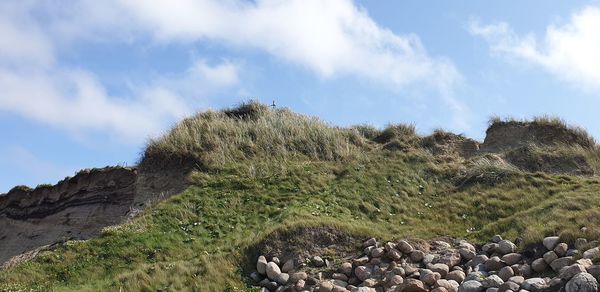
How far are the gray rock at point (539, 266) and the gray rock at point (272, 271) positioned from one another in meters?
5.29

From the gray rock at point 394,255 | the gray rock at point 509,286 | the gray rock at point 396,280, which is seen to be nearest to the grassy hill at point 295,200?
the gray rock at point 394,255

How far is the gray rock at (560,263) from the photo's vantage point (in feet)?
38.4

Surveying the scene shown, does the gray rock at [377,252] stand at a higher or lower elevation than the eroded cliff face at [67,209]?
lower

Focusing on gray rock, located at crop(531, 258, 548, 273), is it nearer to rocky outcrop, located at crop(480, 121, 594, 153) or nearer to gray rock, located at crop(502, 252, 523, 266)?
gray rock, located at crop(502, 252, 523, 266)

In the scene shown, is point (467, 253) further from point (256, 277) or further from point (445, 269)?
point (256, 277)

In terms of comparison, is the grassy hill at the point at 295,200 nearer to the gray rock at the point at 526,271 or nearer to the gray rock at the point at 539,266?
the gray rock at the point at 539,266

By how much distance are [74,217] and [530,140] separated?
57.5 feet

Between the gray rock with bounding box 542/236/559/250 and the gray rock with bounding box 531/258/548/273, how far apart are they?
2.20 ft

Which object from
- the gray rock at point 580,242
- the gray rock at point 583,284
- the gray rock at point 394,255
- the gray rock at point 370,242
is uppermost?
the gray rock at point 370,242

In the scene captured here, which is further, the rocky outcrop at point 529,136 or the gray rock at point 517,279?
the rocky outcrop at point 529,136

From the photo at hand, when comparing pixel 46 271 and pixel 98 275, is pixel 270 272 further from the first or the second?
pixel 46 271

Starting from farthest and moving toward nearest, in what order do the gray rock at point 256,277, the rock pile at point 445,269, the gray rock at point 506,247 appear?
1. the gray rock at point 256,277
2. the gray rock at point 506,247
3. the rock pile at point 445,269

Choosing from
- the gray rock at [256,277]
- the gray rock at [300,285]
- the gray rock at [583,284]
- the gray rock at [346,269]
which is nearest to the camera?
the gray rock at [583,284]

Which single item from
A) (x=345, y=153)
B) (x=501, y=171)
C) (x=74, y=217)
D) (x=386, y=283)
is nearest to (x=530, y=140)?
(x=501, y=171)
